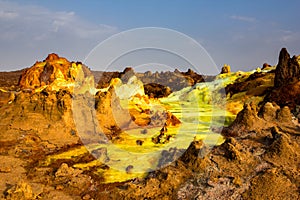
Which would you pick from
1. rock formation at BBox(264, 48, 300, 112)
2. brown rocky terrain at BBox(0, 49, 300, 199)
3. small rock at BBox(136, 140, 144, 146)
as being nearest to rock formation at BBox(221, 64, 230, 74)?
rock formation at BBox(264, 48, 300, 112)

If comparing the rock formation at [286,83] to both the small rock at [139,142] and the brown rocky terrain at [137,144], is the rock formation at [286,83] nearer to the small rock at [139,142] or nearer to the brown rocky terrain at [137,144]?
the brown rocky terrain at [137,144]

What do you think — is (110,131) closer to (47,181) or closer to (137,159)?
(137,159)

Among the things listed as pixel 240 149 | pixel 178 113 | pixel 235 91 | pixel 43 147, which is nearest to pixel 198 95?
pixel 235 91

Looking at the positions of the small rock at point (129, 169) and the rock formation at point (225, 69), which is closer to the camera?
the small rock at point (129, 169)

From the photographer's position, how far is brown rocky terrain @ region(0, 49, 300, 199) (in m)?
11.9

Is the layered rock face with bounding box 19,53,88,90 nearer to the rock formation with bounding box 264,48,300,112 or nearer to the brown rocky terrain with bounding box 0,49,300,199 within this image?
the brown rocky terrain with bounding box 0,49,300,199

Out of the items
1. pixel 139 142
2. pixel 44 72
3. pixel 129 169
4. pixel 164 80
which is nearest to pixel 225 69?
pixel 164 80

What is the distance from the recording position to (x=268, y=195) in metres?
11.1

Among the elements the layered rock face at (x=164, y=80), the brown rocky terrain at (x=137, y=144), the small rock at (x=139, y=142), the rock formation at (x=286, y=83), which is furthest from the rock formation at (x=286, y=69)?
the layered rock face at (x=164, y=80)

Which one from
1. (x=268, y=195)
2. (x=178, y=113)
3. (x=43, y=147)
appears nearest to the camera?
A: (x=268, y=195)

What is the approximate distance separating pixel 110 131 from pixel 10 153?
668 centimetres

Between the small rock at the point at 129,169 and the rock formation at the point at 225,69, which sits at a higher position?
the rock formation at the point at 225,69

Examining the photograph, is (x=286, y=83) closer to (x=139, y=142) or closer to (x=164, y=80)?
(x=139, y=142)

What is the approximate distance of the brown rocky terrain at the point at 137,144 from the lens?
39.0 ft
